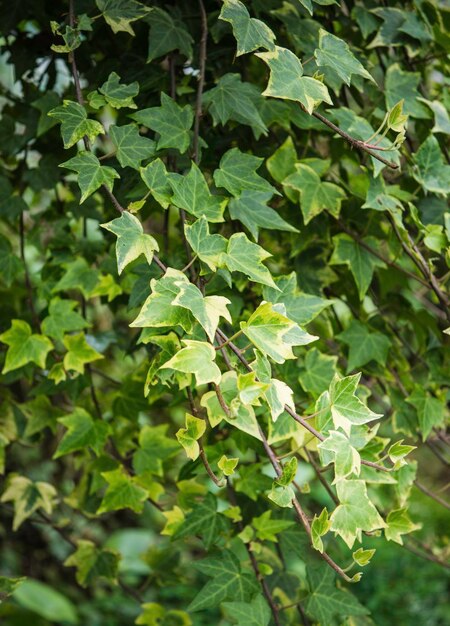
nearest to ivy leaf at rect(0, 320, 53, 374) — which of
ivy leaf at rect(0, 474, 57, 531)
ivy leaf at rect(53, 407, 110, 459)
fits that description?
ivy leaf at rect(53, 407, 110, 459)

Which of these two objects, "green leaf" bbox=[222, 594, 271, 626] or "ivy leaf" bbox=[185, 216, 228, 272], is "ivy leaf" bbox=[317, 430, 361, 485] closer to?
"ivy leaf" bbox=[185, 216, 228, 272]

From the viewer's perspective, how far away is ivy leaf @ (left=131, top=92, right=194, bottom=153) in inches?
36.7

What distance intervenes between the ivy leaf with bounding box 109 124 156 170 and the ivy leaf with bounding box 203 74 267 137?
4.1 inches

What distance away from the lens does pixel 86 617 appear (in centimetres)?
256

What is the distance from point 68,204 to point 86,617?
1823mm

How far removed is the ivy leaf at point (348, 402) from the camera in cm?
76

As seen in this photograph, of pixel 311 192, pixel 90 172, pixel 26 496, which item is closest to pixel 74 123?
pixel 90 172

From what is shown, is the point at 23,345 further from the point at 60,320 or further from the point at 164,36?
the point at 164,36

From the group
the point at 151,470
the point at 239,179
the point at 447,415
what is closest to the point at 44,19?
the point at 239,179

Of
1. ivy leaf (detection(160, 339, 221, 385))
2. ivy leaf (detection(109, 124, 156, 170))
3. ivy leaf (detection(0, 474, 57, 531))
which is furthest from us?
ivy leaf (detection(0, 474, 57, 531))

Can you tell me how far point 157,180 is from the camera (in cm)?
88

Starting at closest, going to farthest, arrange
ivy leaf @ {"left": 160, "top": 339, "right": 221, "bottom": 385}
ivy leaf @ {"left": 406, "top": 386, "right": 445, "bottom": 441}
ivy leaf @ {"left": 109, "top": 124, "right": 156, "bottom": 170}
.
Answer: ivy leaf @ {"left": 160, "top": 339, "right": 221, "bottom": 385} < ivy leaf @ {"left": 109, "top": 124, "right": 156, "bottom": 170} < ivy leaf @ {"left": 406, "top": 386, "right": 445, "bottom": 441}

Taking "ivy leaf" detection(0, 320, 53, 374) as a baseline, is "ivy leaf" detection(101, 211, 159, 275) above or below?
above

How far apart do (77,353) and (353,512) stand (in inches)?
22.3
